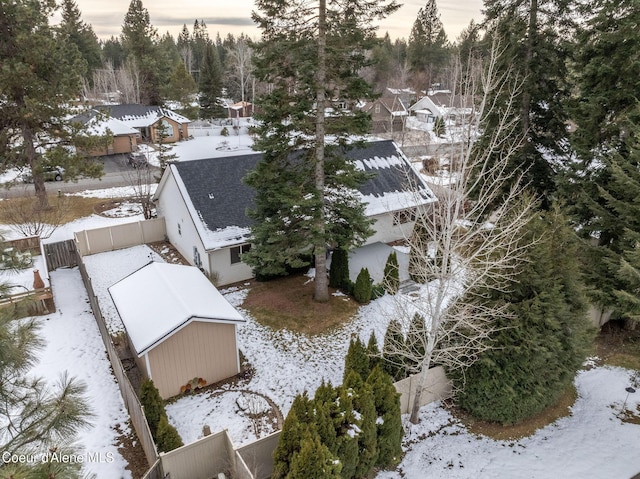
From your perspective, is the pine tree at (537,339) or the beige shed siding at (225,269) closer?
the pine tree at (537,339)

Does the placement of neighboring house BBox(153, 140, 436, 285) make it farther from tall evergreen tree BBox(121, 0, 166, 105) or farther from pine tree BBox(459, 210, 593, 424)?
tall evergreen tree BBox(121, 0, 166, 105)

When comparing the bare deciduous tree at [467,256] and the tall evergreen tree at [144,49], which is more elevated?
the tall evergreen tree at [144,49]

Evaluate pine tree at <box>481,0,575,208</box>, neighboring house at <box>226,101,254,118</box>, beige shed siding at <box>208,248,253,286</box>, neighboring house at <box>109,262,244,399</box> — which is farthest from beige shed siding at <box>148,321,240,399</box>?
neighboring house at <box>226,101,254,118</box>

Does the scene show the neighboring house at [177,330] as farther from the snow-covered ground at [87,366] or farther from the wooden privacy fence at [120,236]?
the wooden privacy fence at [120,236]

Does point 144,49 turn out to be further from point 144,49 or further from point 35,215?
point 35,215

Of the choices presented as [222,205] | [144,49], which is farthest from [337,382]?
[144,49]

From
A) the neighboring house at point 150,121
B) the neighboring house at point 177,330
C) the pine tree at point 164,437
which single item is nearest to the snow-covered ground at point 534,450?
the pine tree at point 164,437
